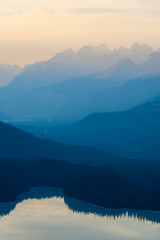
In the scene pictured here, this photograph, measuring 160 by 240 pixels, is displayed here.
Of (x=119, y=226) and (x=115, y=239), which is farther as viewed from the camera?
(x=119, y=226)

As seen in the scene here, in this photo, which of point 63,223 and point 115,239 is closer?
point 115,239

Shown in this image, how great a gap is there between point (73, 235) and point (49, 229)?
11417mm

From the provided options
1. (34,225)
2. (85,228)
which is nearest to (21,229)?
(34,225)

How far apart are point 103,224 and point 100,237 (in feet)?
65.8

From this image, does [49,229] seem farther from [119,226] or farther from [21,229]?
[119,226]

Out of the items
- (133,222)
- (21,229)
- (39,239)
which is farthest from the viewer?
(133,222)

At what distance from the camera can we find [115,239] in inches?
6619

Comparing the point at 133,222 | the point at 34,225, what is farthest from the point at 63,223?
the point at 133,222

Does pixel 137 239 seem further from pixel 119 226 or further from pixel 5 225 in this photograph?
pixel 5 225

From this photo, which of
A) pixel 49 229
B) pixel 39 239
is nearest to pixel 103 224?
pixel 49 229

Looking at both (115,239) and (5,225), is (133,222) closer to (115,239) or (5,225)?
(115,239)

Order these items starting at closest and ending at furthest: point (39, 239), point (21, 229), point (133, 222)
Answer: point (39, 239) < point (21, 229) < point (133, 222)

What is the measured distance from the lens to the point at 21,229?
181625 millimetres

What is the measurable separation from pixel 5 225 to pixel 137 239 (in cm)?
4274
